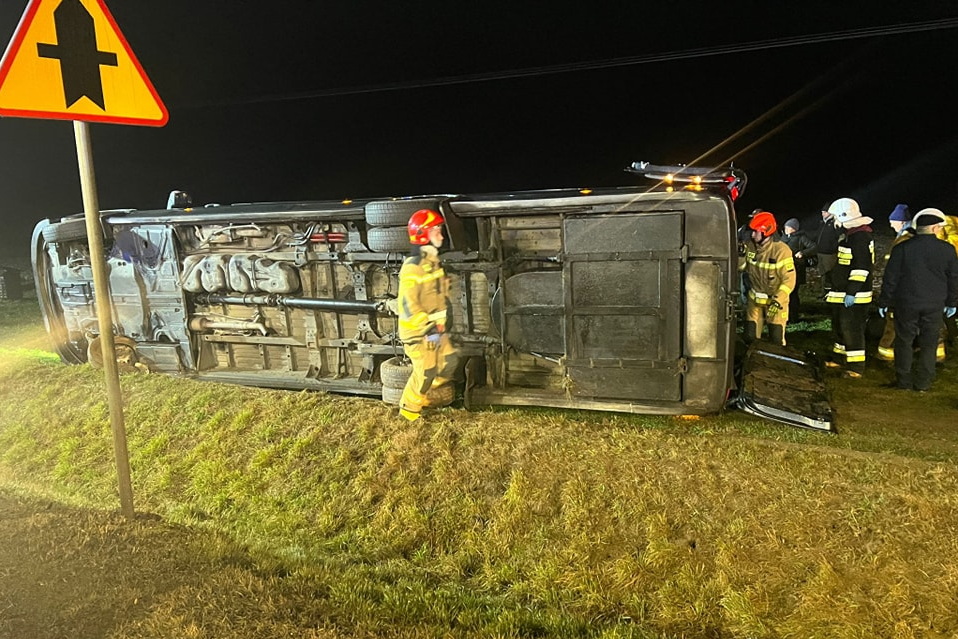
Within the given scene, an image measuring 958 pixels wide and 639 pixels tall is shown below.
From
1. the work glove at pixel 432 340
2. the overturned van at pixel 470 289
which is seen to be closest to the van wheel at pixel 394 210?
the overturned van at pixel 470 289

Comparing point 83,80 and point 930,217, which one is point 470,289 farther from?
point 930,217

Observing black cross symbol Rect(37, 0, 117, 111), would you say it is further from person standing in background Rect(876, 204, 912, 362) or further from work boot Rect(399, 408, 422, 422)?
person standing in background Rect(876, 204, 912, 362)

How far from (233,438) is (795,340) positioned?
22.7 ft

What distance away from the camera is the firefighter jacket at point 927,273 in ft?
19.0

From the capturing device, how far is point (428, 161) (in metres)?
34.2

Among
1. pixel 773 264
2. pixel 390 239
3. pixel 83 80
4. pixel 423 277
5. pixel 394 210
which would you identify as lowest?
pixel 773 264

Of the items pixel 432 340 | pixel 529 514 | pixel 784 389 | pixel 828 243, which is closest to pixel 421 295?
pixel 432 340

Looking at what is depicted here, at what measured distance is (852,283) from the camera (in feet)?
21.9

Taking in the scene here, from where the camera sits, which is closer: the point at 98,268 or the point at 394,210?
the point at 98,268

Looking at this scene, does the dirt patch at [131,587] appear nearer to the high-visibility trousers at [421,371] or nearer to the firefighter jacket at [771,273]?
the high-visibility trousers at [421,371]

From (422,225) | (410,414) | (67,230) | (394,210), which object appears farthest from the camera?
(67,230)

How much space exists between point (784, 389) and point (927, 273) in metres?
1.88

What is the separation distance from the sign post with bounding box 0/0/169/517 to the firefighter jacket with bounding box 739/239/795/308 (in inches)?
239

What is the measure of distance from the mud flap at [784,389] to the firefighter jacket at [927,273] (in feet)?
3.46
